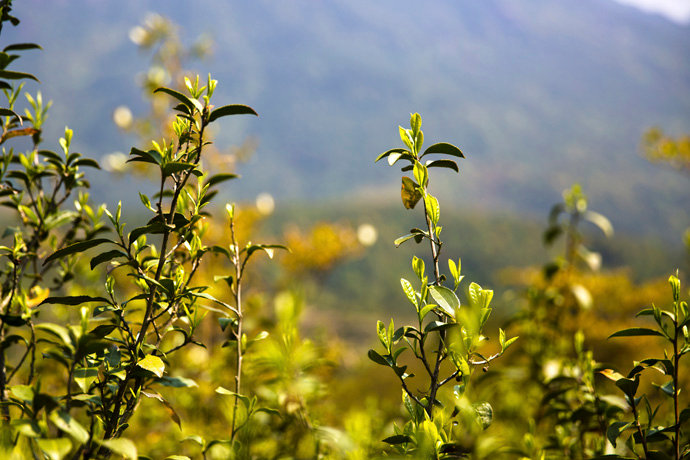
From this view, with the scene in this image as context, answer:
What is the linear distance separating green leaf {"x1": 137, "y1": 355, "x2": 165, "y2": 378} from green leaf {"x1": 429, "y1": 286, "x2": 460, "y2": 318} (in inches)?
22.6

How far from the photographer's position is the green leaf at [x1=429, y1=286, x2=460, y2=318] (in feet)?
3.40

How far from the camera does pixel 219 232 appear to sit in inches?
296

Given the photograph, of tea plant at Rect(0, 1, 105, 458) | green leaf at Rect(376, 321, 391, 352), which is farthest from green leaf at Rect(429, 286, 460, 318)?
tea plant at Rect(0, 1, 105, 458)

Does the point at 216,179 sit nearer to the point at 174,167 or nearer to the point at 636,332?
the point at 174,167

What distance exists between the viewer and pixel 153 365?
961mm

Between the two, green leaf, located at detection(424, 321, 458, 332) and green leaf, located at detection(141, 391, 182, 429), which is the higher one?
green leaf, located at detection(424, 321, 458, 332)

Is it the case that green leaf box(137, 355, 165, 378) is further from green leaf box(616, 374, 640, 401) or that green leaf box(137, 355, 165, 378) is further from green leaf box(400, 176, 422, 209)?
green leaf box(616, 374, 640, 401)

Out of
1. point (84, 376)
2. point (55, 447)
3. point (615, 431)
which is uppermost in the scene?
point (615, 431)

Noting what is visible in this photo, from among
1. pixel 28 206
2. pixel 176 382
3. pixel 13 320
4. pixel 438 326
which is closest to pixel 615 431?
pixel 438 326

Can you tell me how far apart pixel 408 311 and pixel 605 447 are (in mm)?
95798

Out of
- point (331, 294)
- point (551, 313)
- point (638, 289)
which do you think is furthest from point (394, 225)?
point (551, 313)

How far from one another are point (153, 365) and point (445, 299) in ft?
2.03

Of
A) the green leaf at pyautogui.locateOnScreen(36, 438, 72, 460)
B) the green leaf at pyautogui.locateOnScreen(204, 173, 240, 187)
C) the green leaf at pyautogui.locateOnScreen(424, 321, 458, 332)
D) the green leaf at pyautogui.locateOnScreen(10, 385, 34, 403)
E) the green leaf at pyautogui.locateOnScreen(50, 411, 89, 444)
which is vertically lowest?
the green leaf at pyautogui.locateOnScreen(36, 438, 72, 460)

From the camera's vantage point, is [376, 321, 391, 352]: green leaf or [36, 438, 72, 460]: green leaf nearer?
[36, 438, 72, 460]: green leaf
